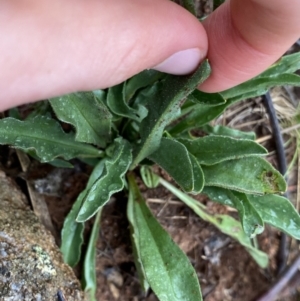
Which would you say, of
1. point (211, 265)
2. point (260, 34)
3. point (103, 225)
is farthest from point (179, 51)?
point (211, 265)

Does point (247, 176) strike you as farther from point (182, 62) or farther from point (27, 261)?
point (27, 261)

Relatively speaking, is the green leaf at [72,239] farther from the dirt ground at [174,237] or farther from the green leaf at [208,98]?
the green leaf at [208,98]

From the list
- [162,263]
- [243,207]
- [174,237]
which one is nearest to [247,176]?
[243,207]

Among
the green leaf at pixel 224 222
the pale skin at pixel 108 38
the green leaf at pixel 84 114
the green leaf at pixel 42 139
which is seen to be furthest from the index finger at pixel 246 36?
the green leaf at pixel 224 222

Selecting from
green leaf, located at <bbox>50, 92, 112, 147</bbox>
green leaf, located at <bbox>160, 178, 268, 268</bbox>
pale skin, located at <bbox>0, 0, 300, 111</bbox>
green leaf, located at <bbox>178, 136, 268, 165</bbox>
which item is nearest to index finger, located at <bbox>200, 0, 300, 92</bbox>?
pale skin, located at <bbox>0, 0, 300, 111</bbox>

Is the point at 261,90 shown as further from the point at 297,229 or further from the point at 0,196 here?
the point at 0,196

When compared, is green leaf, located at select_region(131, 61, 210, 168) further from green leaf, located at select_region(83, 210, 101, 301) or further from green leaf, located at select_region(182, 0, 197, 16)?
green leaf, located at select_region(83, 210, 101, 301)
